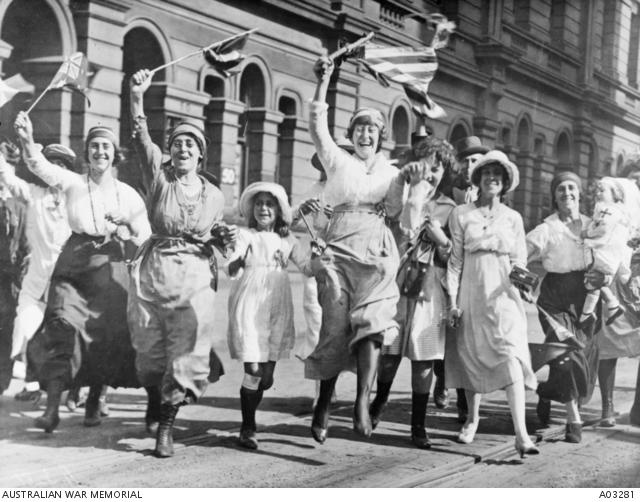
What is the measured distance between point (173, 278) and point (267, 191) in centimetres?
83

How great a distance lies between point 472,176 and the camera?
5840mm

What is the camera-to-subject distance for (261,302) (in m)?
5.45

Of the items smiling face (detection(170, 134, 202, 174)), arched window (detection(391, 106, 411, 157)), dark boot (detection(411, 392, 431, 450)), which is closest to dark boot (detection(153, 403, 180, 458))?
smiling face (detection(170, 134, 202, 174))

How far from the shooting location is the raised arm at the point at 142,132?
525cm

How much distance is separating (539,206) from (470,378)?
26.4ft

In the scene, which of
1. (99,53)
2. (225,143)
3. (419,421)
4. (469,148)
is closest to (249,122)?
(225,143)

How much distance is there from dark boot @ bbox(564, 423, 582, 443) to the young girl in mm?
2119

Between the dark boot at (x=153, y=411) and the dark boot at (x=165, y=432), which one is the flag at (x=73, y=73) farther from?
the dark boot at (x=165, y=432)

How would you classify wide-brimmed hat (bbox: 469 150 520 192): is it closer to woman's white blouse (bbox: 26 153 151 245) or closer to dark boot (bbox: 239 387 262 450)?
dark boot (bbox: 239 387 262 450)

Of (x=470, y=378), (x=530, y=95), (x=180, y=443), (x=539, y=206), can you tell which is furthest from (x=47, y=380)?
(x=539, y=206)

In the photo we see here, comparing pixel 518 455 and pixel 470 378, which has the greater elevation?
pixel 470 378

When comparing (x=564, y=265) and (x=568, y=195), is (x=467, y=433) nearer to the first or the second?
(x=564, y=265)

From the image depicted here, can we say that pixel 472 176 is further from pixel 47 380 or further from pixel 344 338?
pixel 47 380

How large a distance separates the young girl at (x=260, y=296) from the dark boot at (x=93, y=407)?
3.64ft
